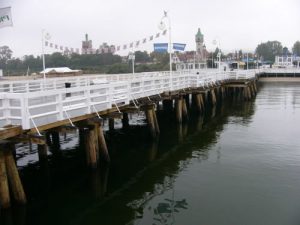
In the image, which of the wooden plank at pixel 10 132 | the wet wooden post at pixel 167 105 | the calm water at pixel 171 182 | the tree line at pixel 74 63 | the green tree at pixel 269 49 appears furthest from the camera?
the green tree at pixel 269 49

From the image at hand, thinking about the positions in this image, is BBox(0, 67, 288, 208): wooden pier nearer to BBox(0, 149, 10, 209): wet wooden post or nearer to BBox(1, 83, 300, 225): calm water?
BBox(0, 149, 10, 209): wet wooden post

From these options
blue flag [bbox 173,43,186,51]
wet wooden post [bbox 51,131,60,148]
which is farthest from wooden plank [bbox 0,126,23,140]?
blue flag [bbox 173,43,186,51]

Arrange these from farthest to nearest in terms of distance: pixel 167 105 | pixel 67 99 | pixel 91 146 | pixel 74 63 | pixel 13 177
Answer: pixel 74 63 → pixel 167 105 → pixel 91 146 → pixel 67 99 → pixel 13 177

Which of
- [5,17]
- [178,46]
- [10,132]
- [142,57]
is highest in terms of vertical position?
[142,57]

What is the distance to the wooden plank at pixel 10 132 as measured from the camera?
897 cm

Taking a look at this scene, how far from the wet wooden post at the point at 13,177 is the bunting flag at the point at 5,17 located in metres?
4.05

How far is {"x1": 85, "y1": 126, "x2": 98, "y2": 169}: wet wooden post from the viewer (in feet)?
41.8

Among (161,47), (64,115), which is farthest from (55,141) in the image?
(161,47)

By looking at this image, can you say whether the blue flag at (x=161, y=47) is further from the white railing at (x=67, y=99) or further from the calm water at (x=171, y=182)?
the calm water at (x=171, y=182)

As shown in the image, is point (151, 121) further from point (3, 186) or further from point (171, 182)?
point (3, 186)

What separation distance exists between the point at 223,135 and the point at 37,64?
68600 millimetres

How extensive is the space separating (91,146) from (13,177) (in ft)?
11.8

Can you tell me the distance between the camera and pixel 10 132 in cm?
923

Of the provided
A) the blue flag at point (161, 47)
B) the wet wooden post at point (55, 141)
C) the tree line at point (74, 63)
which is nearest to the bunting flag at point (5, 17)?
the wet wooden post at point (55, 141)
